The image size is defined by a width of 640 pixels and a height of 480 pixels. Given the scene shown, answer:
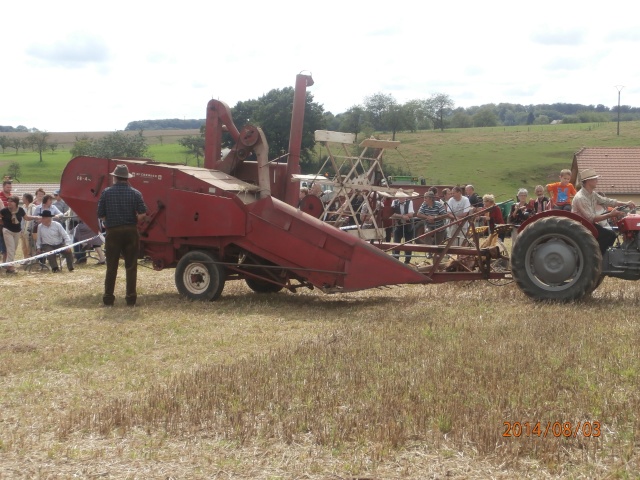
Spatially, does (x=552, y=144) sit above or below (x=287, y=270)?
above

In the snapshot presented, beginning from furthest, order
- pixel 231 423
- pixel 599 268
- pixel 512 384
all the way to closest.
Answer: pixel 599 268
pixel 512 384
pixel 231 423

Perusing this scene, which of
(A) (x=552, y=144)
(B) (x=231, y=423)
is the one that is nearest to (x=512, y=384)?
(B) (x=231, y=423)

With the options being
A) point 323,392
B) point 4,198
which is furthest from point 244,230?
point 4,198

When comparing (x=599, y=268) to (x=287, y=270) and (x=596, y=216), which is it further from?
(x=287, y=270)

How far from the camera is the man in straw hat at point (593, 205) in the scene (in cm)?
1070

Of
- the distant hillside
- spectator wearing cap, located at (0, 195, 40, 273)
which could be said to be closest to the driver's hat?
spectator wearing cap, located at (0, 195, 40, 273)

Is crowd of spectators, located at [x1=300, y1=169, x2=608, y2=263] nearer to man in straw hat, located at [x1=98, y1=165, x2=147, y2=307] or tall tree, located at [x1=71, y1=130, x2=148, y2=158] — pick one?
man in straw hat, located at [x1=98, y1=165, x2=147, y2=307]

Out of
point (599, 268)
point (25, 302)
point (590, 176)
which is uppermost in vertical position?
point (590, 176)

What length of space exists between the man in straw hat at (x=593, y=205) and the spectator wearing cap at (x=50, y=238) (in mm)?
9655

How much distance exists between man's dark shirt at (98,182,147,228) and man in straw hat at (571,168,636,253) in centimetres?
564

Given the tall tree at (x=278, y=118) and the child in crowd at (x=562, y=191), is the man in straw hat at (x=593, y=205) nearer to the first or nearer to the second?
the child in crowd at (x=562, y=191)

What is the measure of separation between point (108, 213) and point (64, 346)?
9.30ft

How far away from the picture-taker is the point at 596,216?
35.1ft

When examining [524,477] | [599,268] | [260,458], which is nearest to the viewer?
[524,477]
